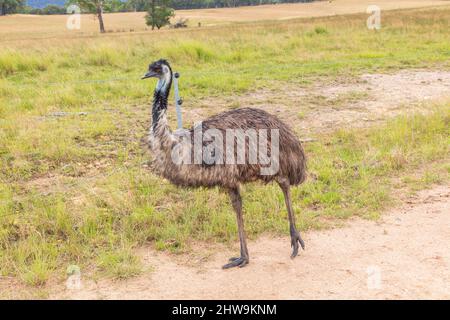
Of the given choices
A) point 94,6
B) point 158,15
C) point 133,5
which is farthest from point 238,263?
point 133,5

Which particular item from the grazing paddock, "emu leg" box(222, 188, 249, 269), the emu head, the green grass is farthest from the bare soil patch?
the grazing paddock

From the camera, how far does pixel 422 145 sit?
7.61 metres

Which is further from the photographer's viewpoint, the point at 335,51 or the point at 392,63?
the point at 335,51

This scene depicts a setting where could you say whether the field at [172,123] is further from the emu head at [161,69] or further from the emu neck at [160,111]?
the emu head at [161,69]

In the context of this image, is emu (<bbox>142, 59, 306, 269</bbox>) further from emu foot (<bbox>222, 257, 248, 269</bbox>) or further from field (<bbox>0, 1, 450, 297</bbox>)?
field (<bbox>0, 1, 450, 297</bbox>)

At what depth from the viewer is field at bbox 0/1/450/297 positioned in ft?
17.4

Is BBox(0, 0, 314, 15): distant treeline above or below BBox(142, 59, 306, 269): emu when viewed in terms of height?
above

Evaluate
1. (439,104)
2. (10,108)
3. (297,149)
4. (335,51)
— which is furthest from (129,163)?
(335,51)

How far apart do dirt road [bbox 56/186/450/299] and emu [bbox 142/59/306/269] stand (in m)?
0.21

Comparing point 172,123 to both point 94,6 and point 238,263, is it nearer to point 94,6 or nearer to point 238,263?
point 238,263

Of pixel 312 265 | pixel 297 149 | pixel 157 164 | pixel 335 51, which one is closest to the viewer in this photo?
pixel 157 164

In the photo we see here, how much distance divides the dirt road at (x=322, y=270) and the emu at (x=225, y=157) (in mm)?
206

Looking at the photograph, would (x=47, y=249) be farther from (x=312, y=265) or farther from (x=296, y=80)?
(x=296, y=80)
